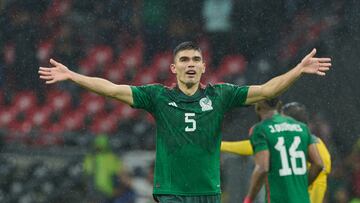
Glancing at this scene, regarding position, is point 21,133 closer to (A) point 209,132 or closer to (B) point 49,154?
(B) point 49,154

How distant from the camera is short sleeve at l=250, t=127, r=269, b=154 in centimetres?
607

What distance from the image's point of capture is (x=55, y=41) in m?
11.7

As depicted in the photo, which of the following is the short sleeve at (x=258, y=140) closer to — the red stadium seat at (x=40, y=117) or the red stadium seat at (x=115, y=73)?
the red stadium seat at (x=115, y=73)

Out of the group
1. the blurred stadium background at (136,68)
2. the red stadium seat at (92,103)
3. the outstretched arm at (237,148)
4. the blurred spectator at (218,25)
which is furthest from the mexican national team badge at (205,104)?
the red stadium seat at (92,103)

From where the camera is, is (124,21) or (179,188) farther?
(124,21)

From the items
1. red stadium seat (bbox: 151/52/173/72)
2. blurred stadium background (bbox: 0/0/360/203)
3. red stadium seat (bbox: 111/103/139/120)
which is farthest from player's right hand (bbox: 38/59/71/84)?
red stadium seat (bbox: 151/52/173/72)

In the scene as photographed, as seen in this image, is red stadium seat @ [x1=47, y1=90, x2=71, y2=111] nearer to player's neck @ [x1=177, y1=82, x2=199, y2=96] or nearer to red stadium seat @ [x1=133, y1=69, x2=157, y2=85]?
red stadium seat @ [x1=133, y1=69, x2=157, y2=85]

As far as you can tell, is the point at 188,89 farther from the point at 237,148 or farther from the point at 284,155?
the point at 237,148

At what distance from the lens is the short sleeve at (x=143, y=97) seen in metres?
5.04

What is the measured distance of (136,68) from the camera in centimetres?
1134

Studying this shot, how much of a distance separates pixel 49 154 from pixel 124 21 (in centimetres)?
212

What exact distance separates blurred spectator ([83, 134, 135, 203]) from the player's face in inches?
206

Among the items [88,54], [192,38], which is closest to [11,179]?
[88,54]

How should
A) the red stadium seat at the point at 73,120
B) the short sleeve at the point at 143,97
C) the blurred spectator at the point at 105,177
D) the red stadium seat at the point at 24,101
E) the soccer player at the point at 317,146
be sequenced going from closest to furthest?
the short sleeve at the point at 143,97, the soccer player at the point at 317,146, the blurred spectator at the point at 105,177, the red stadium seat at the point at 73,120, the red stadium seat at the point at 24,101
